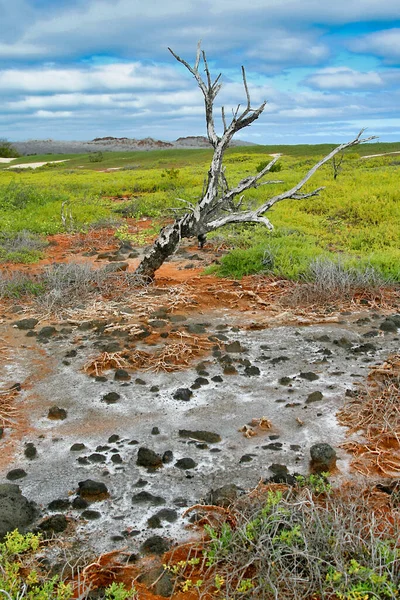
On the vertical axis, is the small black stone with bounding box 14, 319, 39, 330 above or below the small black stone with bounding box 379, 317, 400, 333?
above

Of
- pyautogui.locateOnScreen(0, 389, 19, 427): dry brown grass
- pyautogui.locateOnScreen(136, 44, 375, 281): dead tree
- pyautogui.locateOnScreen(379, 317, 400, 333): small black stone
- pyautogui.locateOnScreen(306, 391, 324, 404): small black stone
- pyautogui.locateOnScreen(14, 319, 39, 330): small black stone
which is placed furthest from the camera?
pyautogui.locateOnScreen(136, 44, 375, 281): dead tree

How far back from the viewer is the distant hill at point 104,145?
7791cm

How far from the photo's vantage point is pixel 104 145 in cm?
8231

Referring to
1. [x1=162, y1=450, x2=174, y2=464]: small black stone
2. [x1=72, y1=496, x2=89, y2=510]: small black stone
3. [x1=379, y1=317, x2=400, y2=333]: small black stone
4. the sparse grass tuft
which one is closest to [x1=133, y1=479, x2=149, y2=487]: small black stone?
[x1=162, y1=450, x2=174, y2=464]: small black stone

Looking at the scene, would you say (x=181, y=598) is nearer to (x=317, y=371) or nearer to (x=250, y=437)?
(x=250, y=437)

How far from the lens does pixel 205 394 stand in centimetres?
550

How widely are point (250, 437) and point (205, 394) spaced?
89cm

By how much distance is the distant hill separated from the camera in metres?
77.9

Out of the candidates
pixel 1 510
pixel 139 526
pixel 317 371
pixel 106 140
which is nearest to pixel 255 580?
pixel 139 526

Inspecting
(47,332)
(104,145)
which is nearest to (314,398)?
(47,332)

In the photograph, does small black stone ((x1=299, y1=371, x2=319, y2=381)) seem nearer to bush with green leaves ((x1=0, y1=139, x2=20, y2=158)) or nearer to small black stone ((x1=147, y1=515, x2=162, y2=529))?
small black stone ((x1=147, y1=515, x2=162, y2=529))

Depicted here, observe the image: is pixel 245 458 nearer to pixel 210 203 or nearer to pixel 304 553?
pixel 304 553

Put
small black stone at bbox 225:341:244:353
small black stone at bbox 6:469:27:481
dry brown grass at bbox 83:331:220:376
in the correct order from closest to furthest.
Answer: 1. small black stone at bbox 6:469:27:481
2. dry brown grass at bbox 83:331:220:376
3. small black stone at bbox 225:341:244:353

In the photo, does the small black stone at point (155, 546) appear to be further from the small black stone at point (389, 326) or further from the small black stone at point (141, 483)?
the small black stone at point (389, 326)
